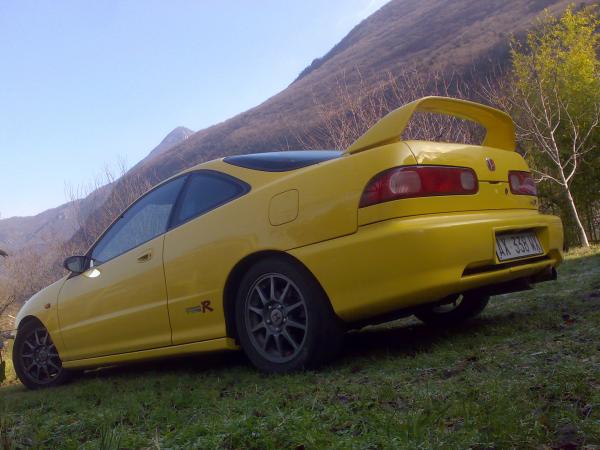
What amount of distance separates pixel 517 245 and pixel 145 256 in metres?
2.42

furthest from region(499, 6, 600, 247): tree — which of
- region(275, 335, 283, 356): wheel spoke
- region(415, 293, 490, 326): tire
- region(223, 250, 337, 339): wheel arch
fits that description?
region(275, 335, 283, 356): wheel spoke

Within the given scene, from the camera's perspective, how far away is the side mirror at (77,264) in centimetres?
457

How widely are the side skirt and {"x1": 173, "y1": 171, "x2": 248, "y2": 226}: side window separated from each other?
83 cm

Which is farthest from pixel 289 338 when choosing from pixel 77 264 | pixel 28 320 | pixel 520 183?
pixel 28 320

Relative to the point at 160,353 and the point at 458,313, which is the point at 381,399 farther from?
the point at 458,313

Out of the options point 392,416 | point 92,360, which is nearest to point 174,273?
point 92,360


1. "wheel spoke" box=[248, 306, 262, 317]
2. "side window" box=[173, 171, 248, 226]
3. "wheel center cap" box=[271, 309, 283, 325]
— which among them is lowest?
"wheel center cap" box=[271, 309, 283, 325]

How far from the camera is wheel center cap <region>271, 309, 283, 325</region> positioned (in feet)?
10.6

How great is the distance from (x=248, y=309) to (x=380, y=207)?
105cm

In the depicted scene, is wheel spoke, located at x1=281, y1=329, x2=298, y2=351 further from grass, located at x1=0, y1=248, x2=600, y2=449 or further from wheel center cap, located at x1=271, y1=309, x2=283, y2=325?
grass, located at x1=0, y1=248, x2=600, y2=449

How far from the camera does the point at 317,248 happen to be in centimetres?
300

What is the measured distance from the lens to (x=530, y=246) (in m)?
3.37

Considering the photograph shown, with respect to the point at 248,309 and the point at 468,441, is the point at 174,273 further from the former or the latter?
the point at 468,441

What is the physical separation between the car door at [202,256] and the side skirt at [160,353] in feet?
0.14
